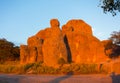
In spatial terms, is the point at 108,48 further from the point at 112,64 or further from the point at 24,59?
the point at 112,64

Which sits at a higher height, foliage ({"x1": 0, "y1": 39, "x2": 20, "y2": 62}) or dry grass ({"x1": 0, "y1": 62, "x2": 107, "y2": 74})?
foliage ({"x1": 0, "y1": 39, "x2": 20, "y2": 62})

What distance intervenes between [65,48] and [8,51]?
34.5 meters

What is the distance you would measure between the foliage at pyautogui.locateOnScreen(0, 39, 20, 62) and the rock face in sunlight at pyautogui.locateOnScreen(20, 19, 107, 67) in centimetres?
2430

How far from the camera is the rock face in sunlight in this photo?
147ft

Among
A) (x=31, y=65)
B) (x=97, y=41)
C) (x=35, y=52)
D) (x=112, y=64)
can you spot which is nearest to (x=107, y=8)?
(x=112, y=64)

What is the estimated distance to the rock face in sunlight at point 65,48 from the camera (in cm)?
4494

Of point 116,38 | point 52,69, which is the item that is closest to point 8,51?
point 116,38

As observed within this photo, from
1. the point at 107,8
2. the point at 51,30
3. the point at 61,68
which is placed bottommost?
the point at 61,68

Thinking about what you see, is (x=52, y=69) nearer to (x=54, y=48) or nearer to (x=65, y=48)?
(x=54, y=48)

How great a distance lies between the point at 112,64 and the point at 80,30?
51.6 ft

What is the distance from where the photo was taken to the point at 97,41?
46719 mm

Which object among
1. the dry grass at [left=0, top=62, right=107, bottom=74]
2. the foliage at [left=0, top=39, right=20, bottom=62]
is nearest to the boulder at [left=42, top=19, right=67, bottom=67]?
the dry grass at [left=0, top=62, right=107, bottom=74]

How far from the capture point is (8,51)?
78000mm

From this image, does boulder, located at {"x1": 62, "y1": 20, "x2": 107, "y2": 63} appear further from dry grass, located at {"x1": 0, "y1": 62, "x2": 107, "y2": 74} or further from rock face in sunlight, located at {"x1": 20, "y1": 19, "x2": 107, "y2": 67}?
dry grass, located at {"x1": 0, "y1": 62, "x2": 107, "y2": 74}
